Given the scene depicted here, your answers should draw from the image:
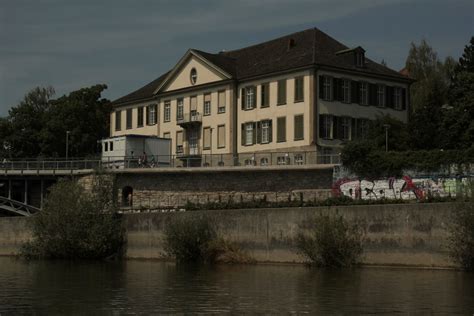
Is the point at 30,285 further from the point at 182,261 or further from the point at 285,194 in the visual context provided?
the point at 285,194

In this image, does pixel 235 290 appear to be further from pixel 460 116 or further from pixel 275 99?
pixel 275 99

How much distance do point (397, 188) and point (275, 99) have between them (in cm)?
1696

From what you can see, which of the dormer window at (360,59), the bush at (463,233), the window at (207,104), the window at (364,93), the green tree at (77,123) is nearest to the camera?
the bush at (463,233)

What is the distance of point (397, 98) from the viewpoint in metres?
77.6

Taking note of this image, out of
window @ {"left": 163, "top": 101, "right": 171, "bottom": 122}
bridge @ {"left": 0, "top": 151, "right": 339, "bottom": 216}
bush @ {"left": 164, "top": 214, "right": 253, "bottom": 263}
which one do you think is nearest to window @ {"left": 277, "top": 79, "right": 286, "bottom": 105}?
bridge @ {"left": 0, "top": 151, "right": 339, "bottom": 216}

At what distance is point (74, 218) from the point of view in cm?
6025

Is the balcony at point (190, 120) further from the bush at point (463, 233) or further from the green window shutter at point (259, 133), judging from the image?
the bush at point (463, 233)

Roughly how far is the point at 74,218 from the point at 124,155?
61.9 feet

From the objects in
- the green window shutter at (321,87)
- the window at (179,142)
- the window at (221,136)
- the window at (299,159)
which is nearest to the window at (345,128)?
the green window shutter at (321,87)

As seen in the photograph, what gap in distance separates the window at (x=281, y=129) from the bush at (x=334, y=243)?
23.6 m

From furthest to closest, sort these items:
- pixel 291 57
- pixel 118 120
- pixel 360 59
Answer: pixel 118 120
pixel 291 57
pixel 360 59

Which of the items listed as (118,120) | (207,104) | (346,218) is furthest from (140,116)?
(346,218)

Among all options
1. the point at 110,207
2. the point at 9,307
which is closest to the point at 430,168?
the point at 110,207

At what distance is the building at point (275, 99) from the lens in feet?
235
